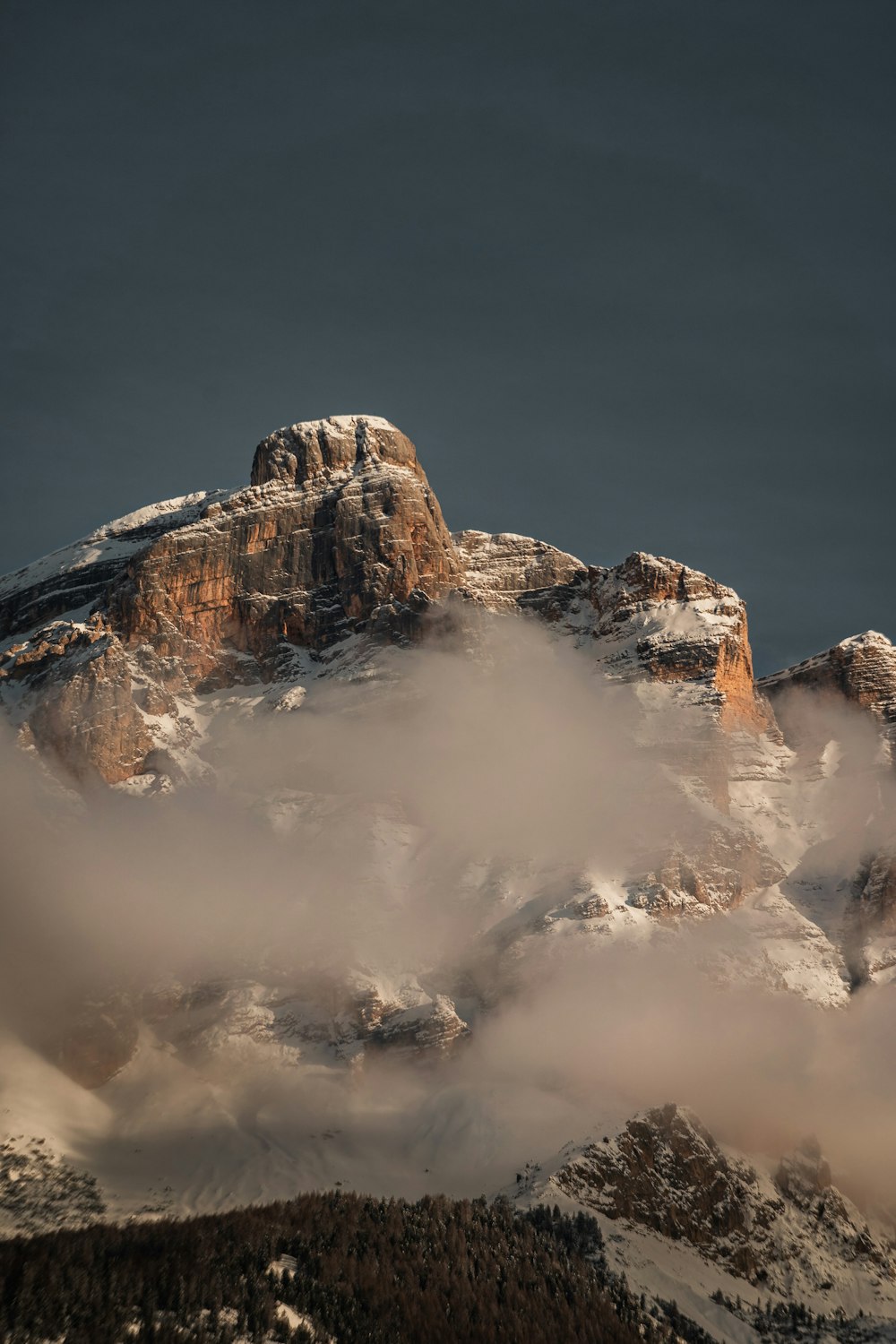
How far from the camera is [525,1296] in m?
174

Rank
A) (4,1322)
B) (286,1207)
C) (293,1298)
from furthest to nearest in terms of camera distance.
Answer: (286,1207) → (293,1298) → (4,1322)

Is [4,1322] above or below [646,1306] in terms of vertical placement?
above

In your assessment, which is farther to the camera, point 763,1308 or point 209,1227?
point 763,1308

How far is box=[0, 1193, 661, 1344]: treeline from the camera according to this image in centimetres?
14888

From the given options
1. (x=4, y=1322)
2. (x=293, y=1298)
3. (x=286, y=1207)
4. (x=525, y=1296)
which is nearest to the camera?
(x=4, y=1322)

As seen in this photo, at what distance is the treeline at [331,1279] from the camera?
149m

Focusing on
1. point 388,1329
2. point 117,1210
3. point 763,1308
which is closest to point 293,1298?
point 388,1329

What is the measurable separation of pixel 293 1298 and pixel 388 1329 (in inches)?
414

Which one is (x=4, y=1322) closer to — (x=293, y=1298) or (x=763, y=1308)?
(x=293, y=1298)

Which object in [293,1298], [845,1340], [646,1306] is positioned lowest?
[845,1340]

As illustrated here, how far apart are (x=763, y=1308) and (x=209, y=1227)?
7405 centimetres

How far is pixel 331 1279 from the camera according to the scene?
552ft

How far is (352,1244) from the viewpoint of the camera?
17875 centimetres

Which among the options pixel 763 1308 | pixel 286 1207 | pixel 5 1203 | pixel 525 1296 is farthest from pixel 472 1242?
pixel 5 1203
